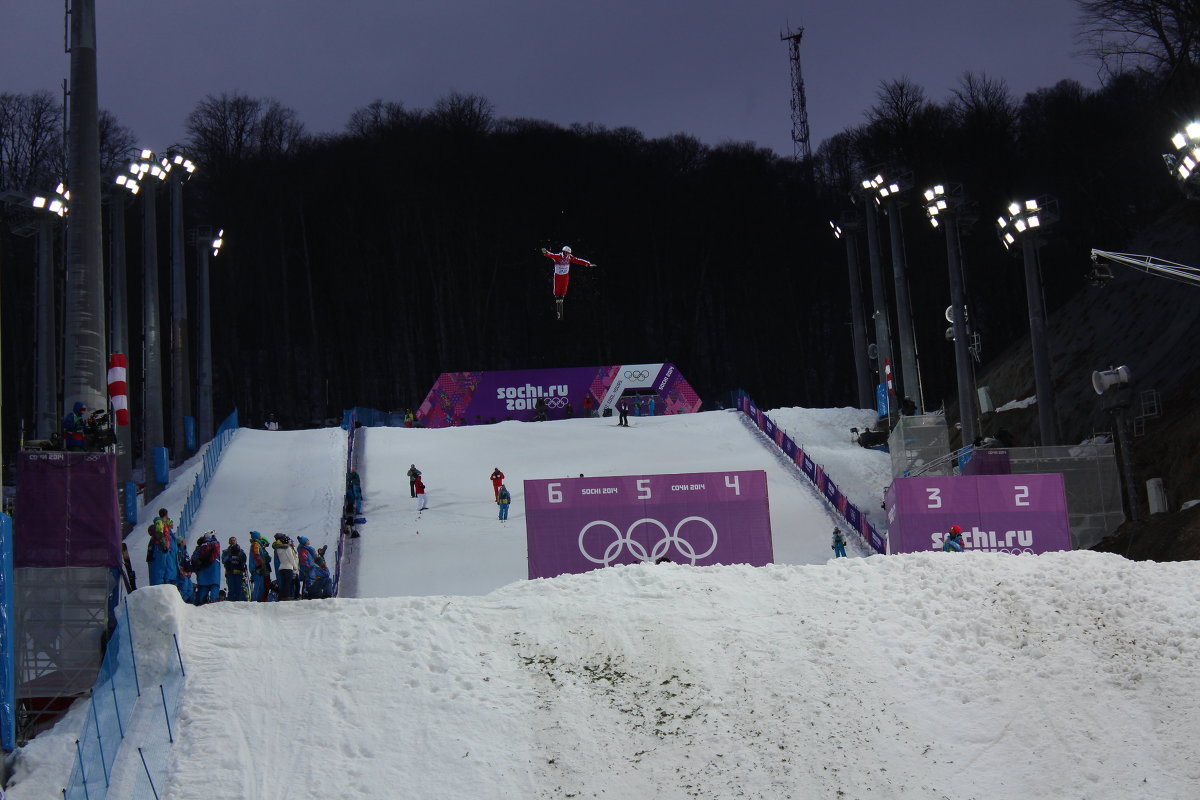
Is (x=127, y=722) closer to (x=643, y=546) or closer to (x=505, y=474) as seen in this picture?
(x=643, y=546)

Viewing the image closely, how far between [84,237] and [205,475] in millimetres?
12687

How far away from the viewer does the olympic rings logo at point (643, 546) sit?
19.4 metres

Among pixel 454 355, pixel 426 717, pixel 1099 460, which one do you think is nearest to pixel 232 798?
pixel 426 717

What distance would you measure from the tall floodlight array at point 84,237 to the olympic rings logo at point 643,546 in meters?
7.71

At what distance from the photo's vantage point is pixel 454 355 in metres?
59.2

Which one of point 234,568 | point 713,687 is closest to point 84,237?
point 234,568

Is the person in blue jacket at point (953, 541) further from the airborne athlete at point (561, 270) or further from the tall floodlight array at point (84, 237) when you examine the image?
the airborne athlete at point (561, 270)

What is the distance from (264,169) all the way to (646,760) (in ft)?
181

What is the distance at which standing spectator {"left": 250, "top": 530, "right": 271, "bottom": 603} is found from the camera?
1789 cm

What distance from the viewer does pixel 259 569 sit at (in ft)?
58.5

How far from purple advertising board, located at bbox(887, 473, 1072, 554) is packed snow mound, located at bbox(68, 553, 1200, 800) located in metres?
4.22

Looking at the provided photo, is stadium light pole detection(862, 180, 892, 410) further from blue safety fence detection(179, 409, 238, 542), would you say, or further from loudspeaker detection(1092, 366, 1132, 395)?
blue safety fence detection(179, 409, 238, 542)

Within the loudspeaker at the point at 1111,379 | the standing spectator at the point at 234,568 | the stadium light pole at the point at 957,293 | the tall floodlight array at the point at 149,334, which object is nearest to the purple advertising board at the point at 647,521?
the standing spectator at the point at 234,568

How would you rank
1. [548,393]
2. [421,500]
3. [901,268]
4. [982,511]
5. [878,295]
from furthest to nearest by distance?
[548,393] → [878,295] → [901,268] → [421,500] → [982,511]
